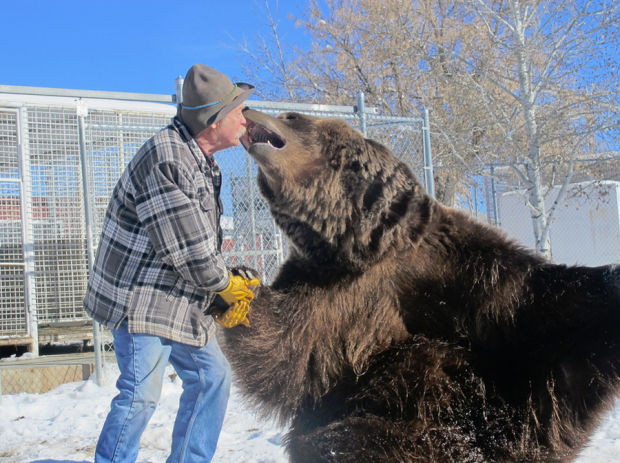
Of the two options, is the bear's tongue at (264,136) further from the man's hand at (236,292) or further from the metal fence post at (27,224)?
the metal fence post at (27,224)

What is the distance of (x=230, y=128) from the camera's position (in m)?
2.85

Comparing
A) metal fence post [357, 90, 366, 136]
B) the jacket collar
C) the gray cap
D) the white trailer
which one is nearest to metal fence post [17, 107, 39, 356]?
metal fence post [357, 90, 366, 136]

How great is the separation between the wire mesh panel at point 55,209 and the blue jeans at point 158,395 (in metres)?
4.62

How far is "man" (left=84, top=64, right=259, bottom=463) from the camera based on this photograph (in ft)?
8.15

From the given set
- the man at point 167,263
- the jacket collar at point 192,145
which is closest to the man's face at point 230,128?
the man at point 167,263

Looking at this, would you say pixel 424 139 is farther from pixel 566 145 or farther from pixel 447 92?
pixel 447 92

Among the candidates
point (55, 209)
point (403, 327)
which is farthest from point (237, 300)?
point (55, 209)

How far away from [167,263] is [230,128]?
2.54 ft

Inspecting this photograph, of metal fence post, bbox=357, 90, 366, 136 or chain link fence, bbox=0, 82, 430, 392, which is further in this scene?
chain link fence, bbox=0, 82, 430, 392

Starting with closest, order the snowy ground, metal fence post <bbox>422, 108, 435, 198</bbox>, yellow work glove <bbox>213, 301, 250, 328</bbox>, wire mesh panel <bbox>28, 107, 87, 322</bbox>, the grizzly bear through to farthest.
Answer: the grizzly bear, yellow work glove <bbox>213, 301, 250, 328</bbox>, the snowy ground, metal fence post <bbox>422, 108, 435, 198</bbox>, wire mesh panel <bbox>28, 107, 87, 322</bbox>

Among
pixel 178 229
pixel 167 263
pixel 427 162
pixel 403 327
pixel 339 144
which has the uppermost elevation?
pixel 427 162

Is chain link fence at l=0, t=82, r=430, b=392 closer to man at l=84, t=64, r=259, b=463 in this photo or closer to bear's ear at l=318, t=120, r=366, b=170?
man at l=84, t=64, r=259, b=463

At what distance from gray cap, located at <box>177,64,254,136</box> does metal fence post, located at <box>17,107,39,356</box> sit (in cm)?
490

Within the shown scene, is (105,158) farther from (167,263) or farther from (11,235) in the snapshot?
(167,263)
